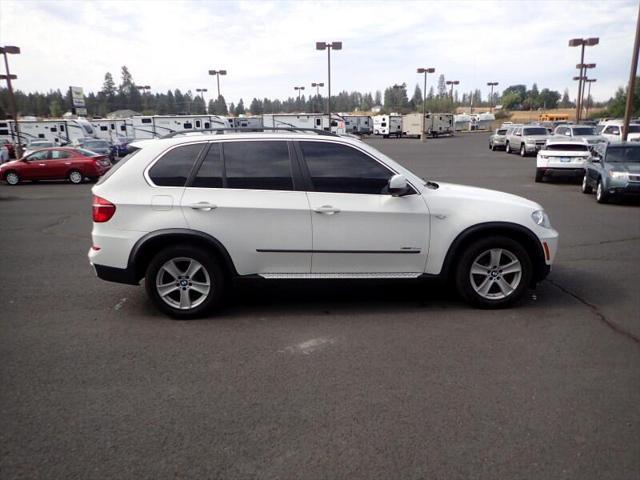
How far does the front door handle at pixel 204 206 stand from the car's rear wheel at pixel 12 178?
19783 mm

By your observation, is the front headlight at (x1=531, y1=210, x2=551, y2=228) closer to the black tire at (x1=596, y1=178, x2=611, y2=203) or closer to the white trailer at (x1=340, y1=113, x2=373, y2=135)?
the black tire at (x1=596, y1=178, x2=611, y2=203)

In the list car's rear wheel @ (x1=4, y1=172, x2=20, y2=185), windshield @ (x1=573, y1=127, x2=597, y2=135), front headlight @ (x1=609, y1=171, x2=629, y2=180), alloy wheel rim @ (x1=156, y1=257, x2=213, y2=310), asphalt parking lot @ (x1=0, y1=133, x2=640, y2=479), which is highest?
windshield @ (x1=573, y1=127, x2=597, y2=135)

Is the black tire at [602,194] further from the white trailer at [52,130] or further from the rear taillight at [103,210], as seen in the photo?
the white trailer at [52,130]

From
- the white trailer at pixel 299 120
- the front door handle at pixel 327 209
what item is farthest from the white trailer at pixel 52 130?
the front door handle at pixel 327 209

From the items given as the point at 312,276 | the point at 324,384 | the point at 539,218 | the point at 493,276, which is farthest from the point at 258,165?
the point at 539,218

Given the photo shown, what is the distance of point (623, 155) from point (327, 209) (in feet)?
37.6

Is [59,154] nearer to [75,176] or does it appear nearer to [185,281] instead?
[75,176]

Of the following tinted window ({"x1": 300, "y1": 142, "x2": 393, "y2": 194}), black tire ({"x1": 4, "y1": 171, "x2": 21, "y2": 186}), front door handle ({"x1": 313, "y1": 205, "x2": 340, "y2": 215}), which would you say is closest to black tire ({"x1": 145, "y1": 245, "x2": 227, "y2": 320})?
front door handle ({"x1": 313, "y1": 205, "x2": 340, "y2": 215})

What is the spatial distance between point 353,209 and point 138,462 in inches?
116

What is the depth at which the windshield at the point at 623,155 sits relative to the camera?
509 inches

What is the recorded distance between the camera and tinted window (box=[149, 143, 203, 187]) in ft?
16.4

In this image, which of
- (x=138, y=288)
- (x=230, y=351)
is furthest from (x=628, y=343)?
(x=138, y=288)

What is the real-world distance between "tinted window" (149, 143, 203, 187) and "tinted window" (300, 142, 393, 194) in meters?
1.13

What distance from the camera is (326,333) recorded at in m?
4.76
